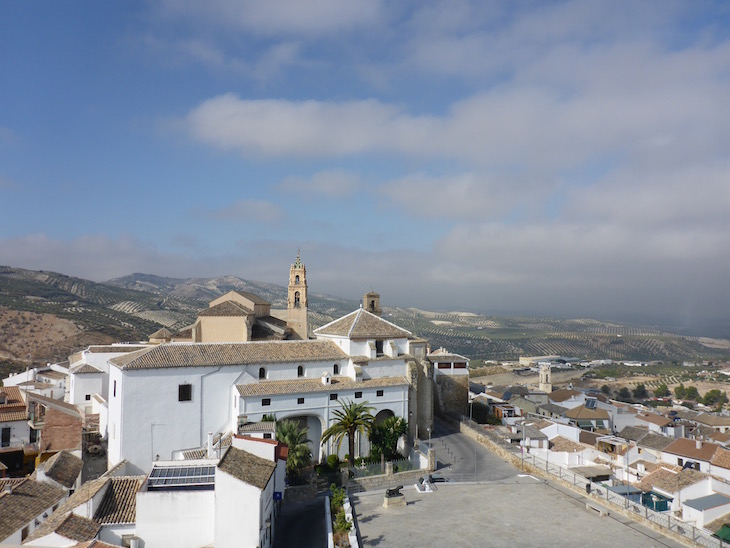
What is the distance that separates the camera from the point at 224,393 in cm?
2933

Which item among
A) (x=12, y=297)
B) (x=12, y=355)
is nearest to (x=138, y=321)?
(x=12, y=297)

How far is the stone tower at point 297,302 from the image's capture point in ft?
156

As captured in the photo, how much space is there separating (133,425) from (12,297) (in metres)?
86.1

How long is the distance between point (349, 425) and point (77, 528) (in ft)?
45.4

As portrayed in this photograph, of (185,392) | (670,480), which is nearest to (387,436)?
(185,392)

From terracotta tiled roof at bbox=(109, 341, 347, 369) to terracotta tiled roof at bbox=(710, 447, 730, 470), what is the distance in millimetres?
25934

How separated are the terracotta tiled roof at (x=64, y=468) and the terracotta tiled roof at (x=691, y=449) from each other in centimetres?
3925

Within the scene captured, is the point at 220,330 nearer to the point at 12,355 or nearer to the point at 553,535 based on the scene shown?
the point at 553,535

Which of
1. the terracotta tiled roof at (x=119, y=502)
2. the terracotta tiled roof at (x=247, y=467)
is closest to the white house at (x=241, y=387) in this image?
the terracotta tiled roof at (x=119, y=502)

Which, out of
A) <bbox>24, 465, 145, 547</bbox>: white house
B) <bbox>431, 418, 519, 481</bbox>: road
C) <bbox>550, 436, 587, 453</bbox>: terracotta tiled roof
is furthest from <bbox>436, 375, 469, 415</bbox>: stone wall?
<bbox>24, 465, 145, 547</bbox>: white house

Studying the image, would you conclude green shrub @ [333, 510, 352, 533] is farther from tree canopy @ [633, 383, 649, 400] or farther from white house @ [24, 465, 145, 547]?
tree canopy @ [633, 383, 649, 400]

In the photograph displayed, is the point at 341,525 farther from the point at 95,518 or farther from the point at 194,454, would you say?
the point at 194,454

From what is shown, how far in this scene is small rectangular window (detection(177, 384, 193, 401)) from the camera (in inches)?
1120

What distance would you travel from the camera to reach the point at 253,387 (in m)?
29.0
